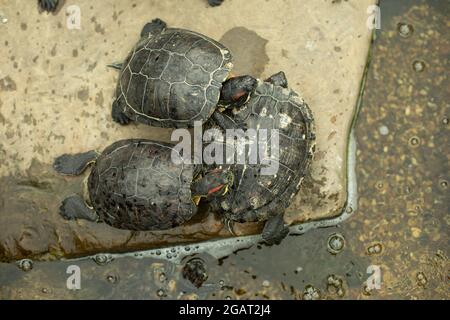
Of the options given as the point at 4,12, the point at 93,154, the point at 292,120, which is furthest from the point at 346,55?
the point at 4,12

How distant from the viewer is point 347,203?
484 cm

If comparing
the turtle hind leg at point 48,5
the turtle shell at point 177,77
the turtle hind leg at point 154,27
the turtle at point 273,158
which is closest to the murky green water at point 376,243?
the turtle at point 273,158

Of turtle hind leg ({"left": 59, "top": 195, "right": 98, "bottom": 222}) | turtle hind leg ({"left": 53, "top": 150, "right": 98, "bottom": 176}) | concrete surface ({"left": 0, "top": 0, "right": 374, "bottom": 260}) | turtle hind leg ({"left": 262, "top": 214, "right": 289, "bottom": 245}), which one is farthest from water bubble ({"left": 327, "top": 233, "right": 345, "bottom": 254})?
turtle hind leg ({"left": 53, "top": 150, "right": 98, "bottom": 176})

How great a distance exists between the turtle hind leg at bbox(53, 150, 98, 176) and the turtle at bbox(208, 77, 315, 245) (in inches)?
40.3

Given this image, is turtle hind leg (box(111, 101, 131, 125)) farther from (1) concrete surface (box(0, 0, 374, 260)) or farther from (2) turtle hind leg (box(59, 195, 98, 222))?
(2) turtle hind leg (box(59, 195, 98, 222))

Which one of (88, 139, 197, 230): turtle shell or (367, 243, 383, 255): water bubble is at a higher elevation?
(88, 139, 197, 230): turtle shell

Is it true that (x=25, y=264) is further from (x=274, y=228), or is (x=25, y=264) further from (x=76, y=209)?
(x=274, y=228)

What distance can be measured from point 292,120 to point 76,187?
1867mm

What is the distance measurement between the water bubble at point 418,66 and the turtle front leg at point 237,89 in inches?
62.1

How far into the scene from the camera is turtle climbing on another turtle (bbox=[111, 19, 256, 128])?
14.0 feet

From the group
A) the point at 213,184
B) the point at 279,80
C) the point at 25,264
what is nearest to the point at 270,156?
the point at 213,184

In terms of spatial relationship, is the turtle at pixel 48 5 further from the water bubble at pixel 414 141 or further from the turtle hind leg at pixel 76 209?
the water bubble at pixel 414 141

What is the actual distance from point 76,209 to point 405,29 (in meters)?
3.19

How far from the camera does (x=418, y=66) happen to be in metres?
4.98
